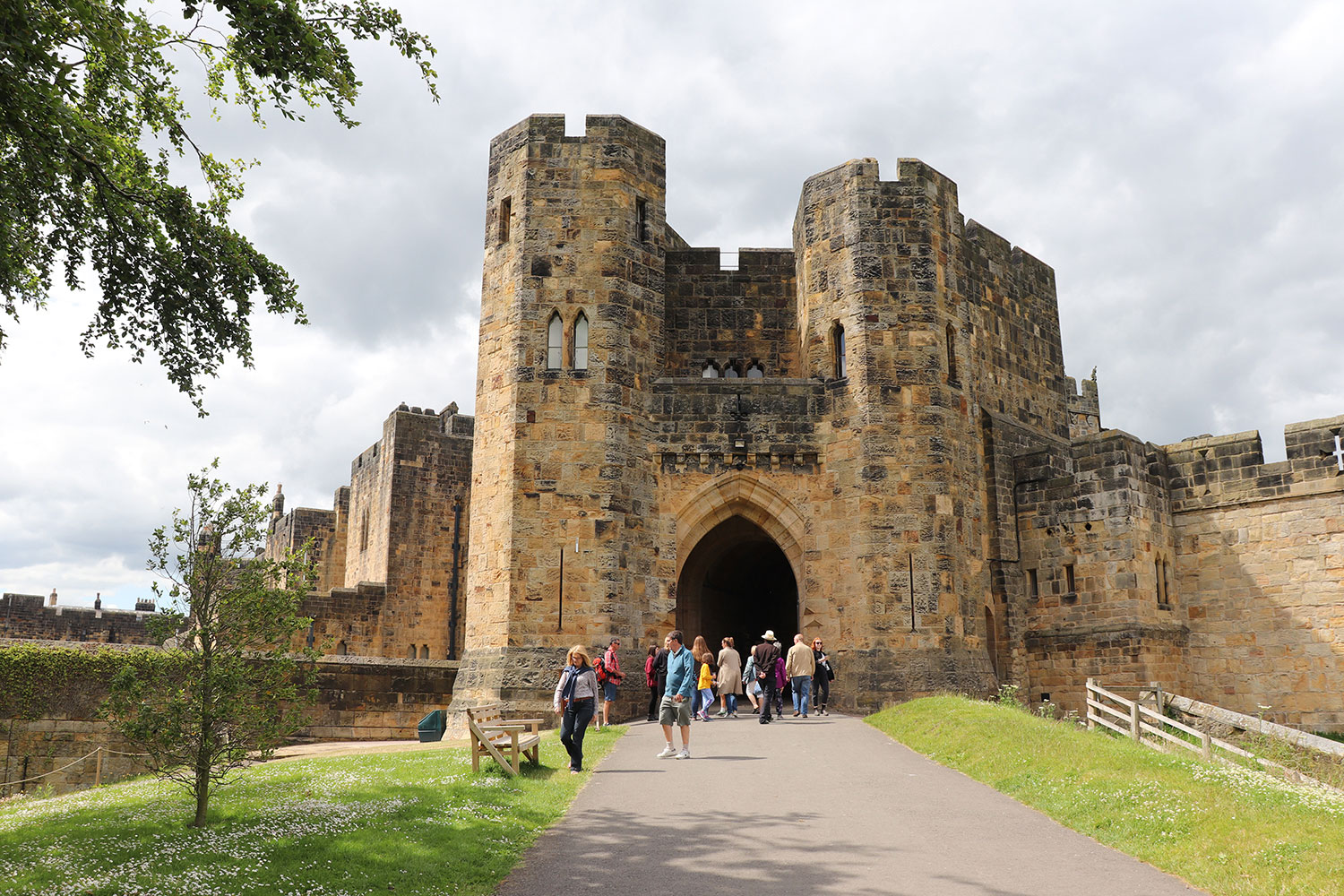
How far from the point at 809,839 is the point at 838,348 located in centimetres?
1351

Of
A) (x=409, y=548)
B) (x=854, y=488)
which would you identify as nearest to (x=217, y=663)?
(x=854, y=488)

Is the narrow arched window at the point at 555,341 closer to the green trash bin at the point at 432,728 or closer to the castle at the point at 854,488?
the castle at the point at 854,488

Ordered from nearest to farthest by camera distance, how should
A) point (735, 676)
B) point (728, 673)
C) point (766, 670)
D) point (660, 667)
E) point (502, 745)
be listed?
point (502, 745)
point (766, 670)
point (660, 667)
point (728, 673)
point (735, 676)

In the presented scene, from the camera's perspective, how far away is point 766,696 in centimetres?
1603

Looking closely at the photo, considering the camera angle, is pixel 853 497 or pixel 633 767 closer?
pixel 633 767

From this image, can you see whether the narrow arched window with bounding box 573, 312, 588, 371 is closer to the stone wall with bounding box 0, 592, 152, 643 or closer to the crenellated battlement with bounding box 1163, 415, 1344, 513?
the crenellated battlement with bounding box 1163, 415, 1344, 513

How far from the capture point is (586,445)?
18844 millimetres

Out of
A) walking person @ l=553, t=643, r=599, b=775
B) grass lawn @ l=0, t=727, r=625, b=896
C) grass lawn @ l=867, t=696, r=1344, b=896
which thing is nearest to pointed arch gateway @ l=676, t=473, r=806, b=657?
grass lawn @ l=867, t=696, r=1344, b=896

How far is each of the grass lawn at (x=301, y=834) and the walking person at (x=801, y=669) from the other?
583cm

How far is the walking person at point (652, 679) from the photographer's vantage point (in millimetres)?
17453

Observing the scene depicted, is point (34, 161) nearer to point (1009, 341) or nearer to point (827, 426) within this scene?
point (827, 426)

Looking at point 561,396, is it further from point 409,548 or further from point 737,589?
point 409,548

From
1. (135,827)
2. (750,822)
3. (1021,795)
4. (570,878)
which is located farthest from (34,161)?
(1021,795)

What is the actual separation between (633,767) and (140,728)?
17.0 feet
